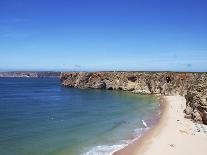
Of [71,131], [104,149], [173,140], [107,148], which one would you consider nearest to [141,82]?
[71,131]

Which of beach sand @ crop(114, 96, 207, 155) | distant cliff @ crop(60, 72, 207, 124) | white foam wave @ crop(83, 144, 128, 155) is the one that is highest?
distant cliff @ crop(60, 72, 207, 124)

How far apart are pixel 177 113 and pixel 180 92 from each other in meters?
34.1

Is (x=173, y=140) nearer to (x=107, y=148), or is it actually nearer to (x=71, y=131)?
(x=107, y=148)

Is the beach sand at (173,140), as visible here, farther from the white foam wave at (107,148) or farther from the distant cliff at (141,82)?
the distant cliff at (141,82)

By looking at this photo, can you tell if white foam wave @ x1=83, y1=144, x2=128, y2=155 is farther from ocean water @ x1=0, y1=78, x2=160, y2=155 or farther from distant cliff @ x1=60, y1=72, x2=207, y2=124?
distant cliff @ x1=60, y1=72, x2=207, y2=124

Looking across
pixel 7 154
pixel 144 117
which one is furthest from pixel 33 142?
pixel 144 117

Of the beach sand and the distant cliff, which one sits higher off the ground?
the distant cliff

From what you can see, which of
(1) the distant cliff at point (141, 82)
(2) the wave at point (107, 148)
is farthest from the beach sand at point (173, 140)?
(1) the distant cliff at point (141, 82)

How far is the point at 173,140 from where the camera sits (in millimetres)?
32625

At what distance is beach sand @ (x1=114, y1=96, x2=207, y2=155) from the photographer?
93.6 feet

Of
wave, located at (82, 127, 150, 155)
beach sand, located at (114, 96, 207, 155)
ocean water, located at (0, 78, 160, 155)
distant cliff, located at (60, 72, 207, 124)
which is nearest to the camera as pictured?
beach sand, located at (114, 96, 207, 155)

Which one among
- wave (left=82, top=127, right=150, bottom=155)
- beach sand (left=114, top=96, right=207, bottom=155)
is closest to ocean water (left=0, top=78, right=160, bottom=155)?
wave (left=82, top=127, right=150, bottom=155)

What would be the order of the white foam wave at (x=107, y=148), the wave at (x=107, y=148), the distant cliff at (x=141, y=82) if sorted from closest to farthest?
the white foam wave at (x=107, y=148)
the wave at (x=107, y=148)
the distant cliff at (x=141, y=82)

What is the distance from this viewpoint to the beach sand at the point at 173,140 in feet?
93.6
